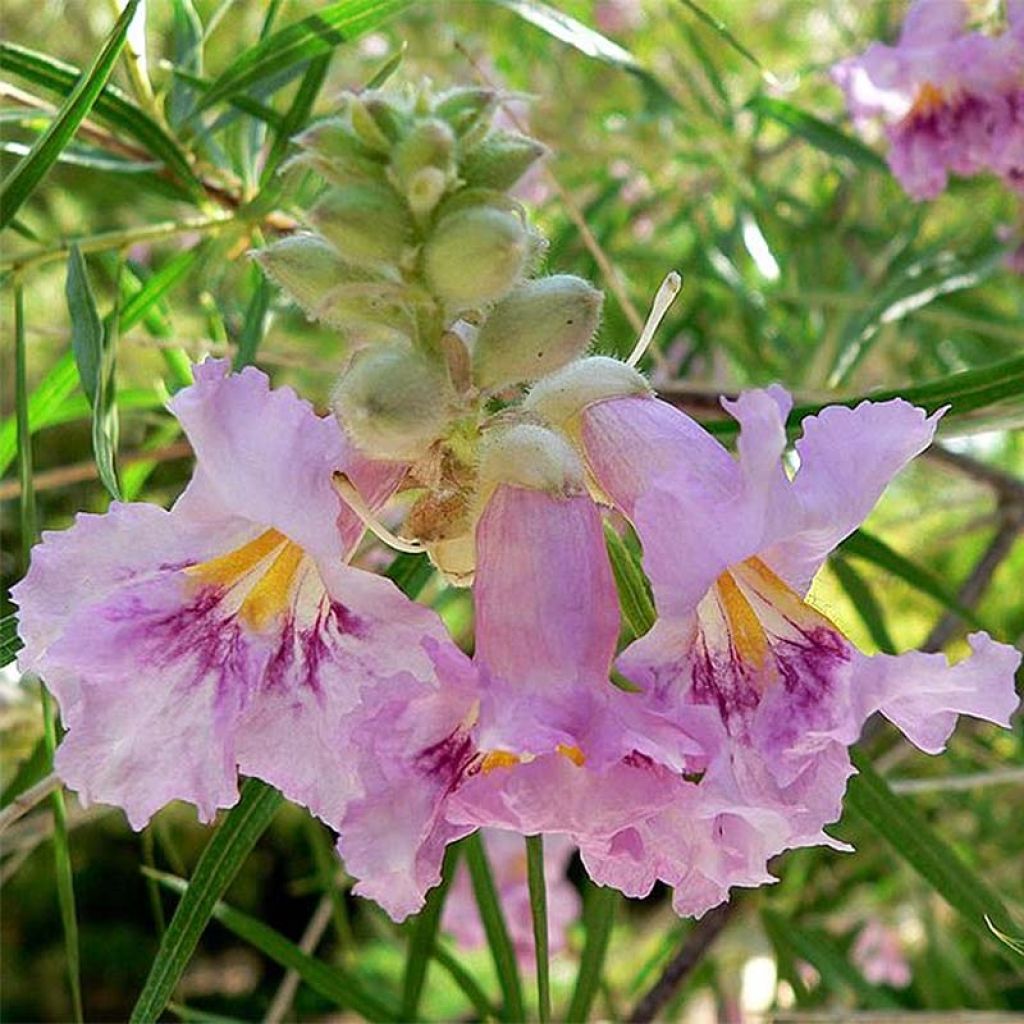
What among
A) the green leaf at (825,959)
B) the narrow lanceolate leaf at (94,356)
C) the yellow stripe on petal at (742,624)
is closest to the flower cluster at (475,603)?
the yellow stripe on petal at (742,624)

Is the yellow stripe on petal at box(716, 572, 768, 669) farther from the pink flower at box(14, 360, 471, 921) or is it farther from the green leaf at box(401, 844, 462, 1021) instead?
the green leaf at box(401, 844, 462, 1021)

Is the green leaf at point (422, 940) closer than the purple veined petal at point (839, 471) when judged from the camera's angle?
No

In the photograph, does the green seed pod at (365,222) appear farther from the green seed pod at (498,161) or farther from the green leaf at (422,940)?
the green leaf at (422,940)

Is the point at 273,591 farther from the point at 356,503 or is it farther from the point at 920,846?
the point at 920,846

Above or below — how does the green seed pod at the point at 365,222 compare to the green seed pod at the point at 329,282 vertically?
above

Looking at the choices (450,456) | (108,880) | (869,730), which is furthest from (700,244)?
(108,880)

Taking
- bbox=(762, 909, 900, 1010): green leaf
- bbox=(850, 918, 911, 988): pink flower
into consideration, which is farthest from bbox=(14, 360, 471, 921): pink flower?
bbox=(850, 918, 911, 988): pink flower

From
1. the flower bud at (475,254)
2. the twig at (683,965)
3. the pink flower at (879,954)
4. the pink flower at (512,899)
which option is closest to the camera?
the flower bud at (475,254)
